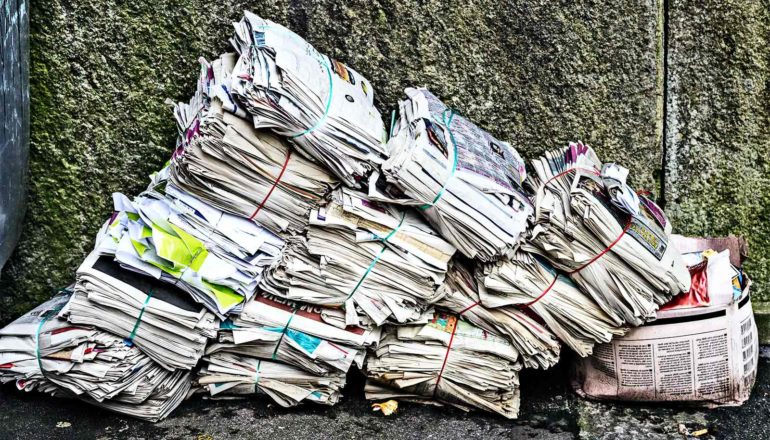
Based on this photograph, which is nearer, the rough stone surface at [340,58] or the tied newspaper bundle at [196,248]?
the tied newspaper bundle at [196,248]

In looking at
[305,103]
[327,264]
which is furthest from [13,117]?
[327,264]

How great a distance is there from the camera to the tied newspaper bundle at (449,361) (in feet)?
10.2

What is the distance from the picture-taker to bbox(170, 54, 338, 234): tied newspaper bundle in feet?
9.35

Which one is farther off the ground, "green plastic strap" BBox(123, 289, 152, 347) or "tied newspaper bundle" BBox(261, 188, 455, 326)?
"tied newspaper bundle" BBox(261, 188, 455, 326)

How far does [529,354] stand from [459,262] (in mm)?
415

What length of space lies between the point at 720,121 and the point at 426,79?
121cm

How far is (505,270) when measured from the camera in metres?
3.04

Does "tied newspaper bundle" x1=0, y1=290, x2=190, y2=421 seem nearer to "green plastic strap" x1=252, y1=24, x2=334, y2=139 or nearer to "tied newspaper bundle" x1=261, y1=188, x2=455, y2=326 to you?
"tied newspaper bundle" x1=261, y1=188, x2=455, y2=326

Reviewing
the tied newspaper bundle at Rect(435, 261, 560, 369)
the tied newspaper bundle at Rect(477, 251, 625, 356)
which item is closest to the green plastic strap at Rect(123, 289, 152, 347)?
the tied newspaper bundle at Rect(435, 261, 560, 369)

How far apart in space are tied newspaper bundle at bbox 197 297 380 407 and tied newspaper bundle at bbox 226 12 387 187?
517 mm

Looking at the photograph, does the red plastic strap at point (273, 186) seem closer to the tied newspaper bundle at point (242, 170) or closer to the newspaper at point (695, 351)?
the tied newspaper bundle at point (242, 170)

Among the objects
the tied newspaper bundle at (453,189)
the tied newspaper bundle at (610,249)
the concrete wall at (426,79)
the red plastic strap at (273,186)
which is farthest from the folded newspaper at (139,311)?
the tied newspaper bundle at (610,249)

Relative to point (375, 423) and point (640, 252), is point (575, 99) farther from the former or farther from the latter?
point (375, 423)

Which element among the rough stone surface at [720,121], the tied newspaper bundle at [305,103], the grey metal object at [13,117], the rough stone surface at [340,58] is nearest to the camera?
the tied newspaper bundle at [305,103]
